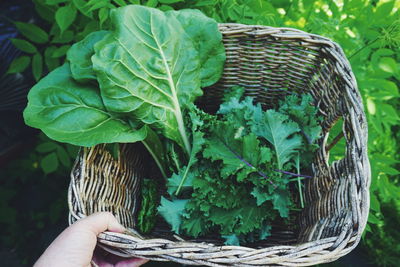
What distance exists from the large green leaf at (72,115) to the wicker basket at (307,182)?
109 millimetres

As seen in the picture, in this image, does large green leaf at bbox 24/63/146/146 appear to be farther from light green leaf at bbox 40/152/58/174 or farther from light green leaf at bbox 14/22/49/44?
light green leaf at bbox 40/152/58/174

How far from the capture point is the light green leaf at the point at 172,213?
1.76 metres

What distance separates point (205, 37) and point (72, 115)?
2.50ft

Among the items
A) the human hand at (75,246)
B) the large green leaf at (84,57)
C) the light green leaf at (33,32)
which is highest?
the large green leaf at (84,57)

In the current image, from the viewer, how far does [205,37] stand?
1.82 m

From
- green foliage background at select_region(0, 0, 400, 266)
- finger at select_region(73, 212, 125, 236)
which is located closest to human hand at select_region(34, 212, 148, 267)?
finger at select_region(73, 212, 125, 236)

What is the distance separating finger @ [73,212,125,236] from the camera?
4.39 feet

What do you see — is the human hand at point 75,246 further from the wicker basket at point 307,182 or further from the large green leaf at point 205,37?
the large green leaf at point 205,37

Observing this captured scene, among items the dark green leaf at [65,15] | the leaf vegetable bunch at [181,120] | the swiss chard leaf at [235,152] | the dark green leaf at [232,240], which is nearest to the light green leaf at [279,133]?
the leaf vegetable bunch at [181,120]

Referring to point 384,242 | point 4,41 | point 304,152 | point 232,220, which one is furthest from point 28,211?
point 384,242

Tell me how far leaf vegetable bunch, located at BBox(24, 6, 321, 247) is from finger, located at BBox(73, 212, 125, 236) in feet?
1.07

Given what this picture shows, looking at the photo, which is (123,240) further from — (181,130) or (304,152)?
(304,152)

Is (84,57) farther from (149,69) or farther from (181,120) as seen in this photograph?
(181,120)

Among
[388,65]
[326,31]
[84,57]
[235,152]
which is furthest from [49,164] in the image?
[388,65]
